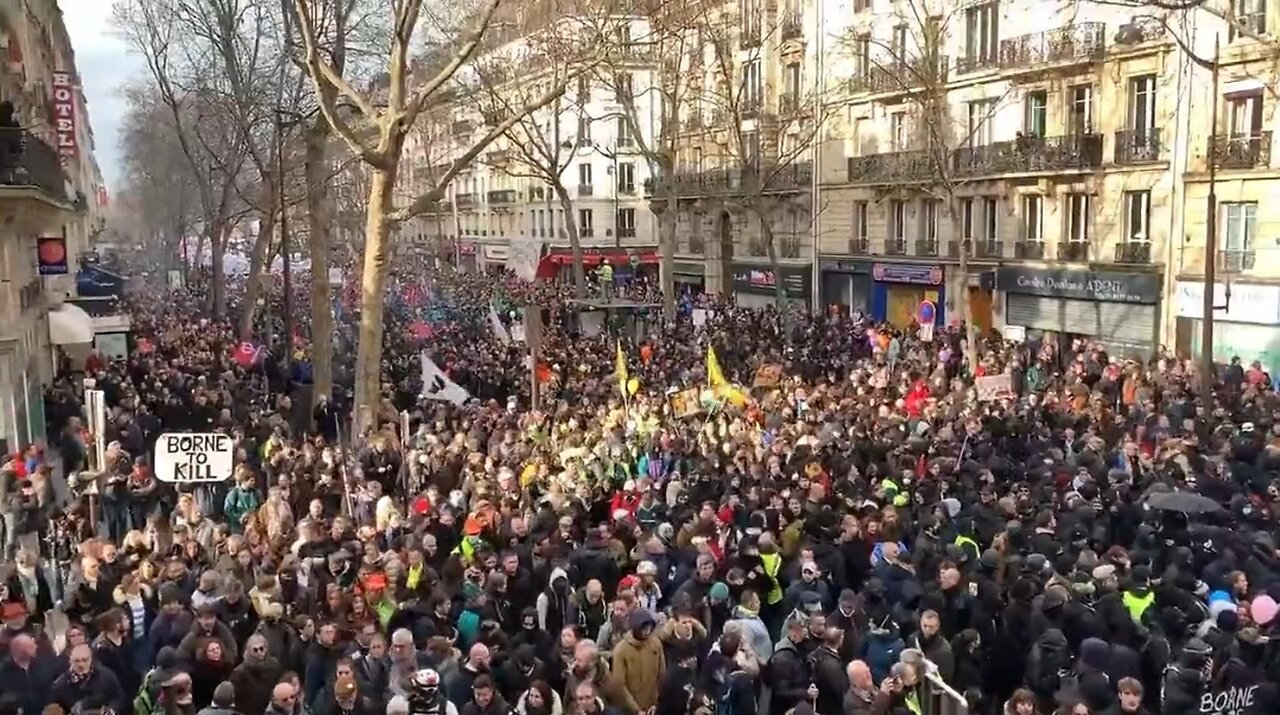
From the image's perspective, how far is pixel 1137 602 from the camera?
28.5 feet

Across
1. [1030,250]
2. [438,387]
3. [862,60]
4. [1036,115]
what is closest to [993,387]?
[438,387]

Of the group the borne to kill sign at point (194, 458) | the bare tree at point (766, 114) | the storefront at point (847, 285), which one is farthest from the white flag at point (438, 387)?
the storefront at point (847, 285)

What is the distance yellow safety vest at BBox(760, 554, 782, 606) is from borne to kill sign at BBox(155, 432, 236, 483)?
17.5 ft

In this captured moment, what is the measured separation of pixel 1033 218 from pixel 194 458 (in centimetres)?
2497

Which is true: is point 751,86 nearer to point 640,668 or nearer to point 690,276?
point 690,276

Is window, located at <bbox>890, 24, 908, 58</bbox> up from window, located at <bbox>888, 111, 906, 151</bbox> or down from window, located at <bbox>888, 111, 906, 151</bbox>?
up

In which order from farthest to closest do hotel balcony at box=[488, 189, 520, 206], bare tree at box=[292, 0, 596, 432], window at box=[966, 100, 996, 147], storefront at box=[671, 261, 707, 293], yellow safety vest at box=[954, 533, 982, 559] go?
hotel balcony at box=[488, 189, 520, 206]
storefront at box=[671, 261, 707, 293]
window at box=[966, 100, 996, 147]
bare tree at box=[292, 0, 596, 432]
yellow safety vest at box=[954, 533, 982, 559]

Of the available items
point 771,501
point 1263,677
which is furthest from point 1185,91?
point 1263,677

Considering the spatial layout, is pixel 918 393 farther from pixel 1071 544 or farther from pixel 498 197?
pixel 498 197

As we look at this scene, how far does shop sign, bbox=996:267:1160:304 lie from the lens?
28078 mm

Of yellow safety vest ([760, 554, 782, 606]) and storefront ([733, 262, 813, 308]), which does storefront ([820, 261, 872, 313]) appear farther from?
yellow safety vest ([760, 554, 782, 606])

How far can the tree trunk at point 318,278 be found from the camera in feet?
72.5

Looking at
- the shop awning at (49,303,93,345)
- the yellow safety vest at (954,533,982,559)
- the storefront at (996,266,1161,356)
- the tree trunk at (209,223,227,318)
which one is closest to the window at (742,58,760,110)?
the storefront at (996,266,1161,356)

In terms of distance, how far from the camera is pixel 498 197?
7381 centimetres
